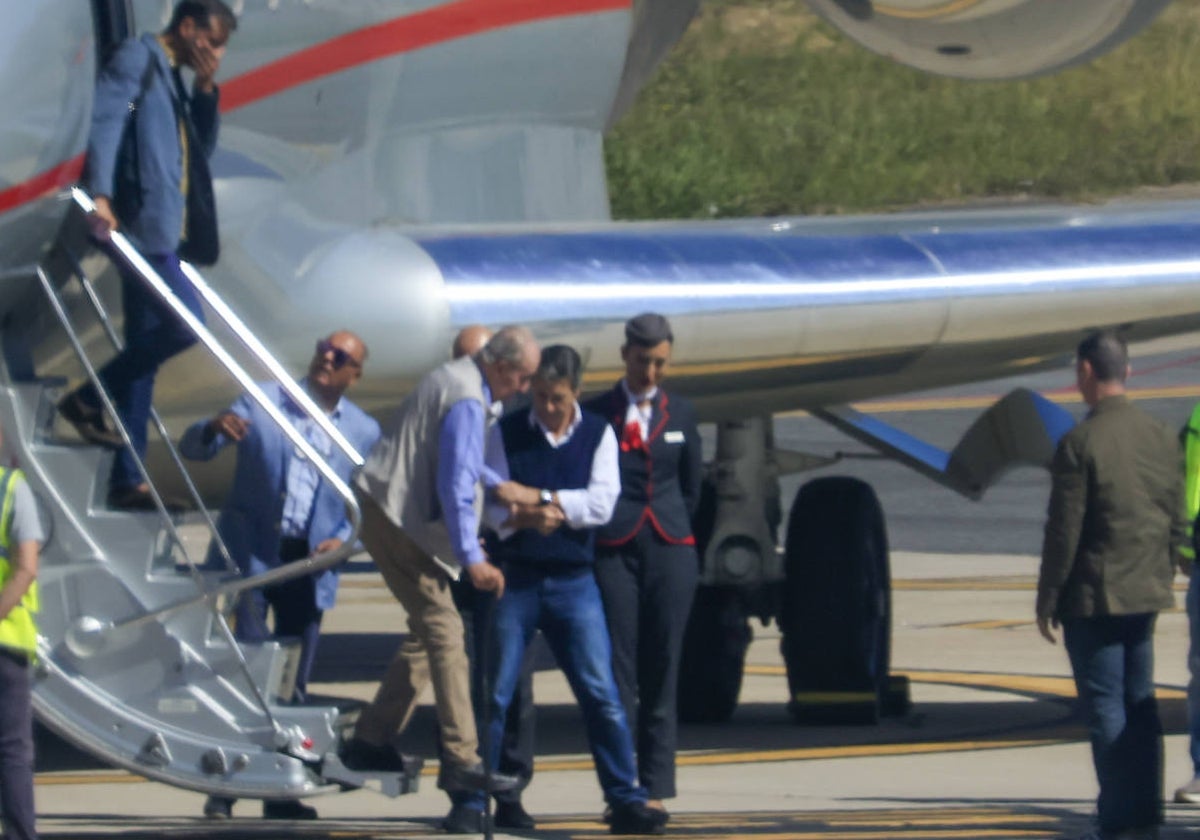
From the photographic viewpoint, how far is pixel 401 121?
10344 millimetres

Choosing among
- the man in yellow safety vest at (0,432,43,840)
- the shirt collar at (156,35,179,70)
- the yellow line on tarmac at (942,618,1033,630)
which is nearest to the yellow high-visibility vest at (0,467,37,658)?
the man in yellow safety vest at (0,432,43,840)

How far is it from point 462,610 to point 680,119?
119 feet

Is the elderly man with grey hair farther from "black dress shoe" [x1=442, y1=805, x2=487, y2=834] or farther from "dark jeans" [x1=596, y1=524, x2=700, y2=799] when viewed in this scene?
"dark jeans" [x1=596, y1=524, x2=700, y2=799]

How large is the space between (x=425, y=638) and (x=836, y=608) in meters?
3.70

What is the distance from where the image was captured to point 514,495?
300 inches

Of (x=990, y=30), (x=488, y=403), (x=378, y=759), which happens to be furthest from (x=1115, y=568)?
(x=990, y=30)

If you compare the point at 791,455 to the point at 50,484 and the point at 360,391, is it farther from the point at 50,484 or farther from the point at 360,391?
the point at 50,484

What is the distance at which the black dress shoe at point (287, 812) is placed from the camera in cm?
830

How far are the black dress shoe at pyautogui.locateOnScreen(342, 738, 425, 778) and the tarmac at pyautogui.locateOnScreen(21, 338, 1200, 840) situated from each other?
0.32 metres

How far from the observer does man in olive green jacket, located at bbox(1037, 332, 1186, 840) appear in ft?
23.9

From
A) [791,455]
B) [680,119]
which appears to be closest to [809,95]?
[680,119]

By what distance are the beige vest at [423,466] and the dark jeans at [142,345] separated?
30.0 inches

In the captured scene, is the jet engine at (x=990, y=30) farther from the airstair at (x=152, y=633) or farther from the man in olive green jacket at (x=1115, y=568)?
the airstair at (x=152, y=633)

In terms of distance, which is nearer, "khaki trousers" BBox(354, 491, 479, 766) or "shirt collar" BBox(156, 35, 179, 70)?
"khaki trousers" BBox(354, 491, 479, 766)
